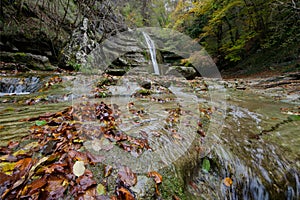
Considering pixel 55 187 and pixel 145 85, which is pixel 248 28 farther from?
pixel 55 187

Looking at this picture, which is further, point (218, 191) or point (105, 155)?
point (218, 191)

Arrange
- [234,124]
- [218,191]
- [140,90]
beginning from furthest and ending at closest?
[140,90] < [234,124] < [218,191]

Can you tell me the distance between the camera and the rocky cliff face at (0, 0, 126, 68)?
6801mm

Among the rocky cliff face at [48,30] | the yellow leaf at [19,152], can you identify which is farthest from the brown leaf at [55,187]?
the rocky cliff face at [48,30]

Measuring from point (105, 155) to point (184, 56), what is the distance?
1713 centimetres

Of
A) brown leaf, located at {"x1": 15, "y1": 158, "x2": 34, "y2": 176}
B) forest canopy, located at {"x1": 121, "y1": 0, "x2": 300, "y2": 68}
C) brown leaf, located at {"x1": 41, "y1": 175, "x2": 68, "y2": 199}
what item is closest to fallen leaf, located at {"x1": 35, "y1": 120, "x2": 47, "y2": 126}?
brown leaf, located at {"x1": 15, "y1": 158, "x2": 34, "y2": 176}

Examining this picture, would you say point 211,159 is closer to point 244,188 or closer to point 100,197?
point 244,188

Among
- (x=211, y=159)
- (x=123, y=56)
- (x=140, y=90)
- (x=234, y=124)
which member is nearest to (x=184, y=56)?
(x=123, y=56)

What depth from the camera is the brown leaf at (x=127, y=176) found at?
45.1 inches

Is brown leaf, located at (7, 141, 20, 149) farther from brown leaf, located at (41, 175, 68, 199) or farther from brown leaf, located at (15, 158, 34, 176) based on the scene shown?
brown leaf, located at (41, 175, 68, 199)

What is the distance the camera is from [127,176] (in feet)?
3.91

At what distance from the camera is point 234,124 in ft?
9.18

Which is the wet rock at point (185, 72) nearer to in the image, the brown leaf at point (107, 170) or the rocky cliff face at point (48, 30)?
the rocky cliff face at point (48, 30)

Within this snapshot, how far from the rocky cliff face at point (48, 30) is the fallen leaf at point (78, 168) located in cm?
681
